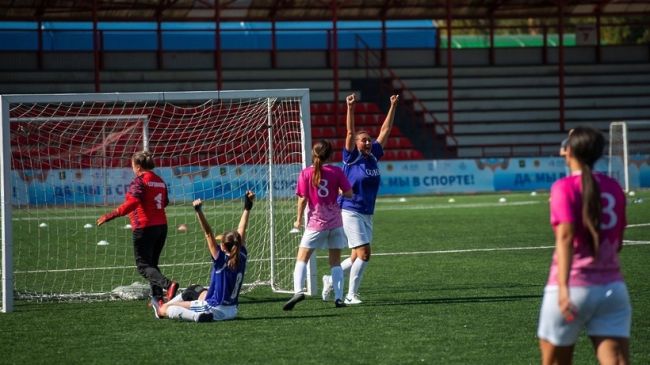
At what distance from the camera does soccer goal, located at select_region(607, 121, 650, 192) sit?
3138 centimetres

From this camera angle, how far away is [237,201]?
86.7ft

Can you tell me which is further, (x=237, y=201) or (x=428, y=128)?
(x=428, y=128)

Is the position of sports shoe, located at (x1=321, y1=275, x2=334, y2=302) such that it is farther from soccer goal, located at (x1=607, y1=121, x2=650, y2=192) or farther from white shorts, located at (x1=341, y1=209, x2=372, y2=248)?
soccer goal, located at (x1=607, y1=121, x2=650, y2=192)

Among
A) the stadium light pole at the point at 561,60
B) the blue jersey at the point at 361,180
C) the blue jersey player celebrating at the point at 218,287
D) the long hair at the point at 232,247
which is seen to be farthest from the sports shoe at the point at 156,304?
the stadium light pole at the point at 561,60

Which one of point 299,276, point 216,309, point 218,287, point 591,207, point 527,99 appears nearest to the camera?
point 591,207

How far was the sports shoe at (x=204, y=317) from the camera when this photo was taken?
9.62 m

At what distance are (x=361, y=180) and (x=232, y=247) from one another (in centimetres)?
197

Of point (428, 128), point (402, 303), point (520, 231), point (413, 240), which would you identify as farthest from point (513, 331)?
point (428, 128)

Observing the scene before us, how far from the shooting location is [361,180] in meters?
10.8

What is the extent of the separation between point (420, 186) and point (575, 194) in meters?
28.9

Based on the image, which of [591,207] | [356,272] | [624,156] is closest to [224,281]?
[356,272]

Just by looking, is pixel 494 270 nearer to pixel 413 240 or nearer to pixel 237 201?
pixel 413 240

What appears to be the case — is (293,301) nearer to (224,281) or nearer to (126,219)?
(224,281)

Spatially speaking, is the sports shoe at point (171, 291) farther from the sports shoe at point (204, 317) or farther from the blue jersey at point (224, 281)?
the sports shoe at point (204, 317)
